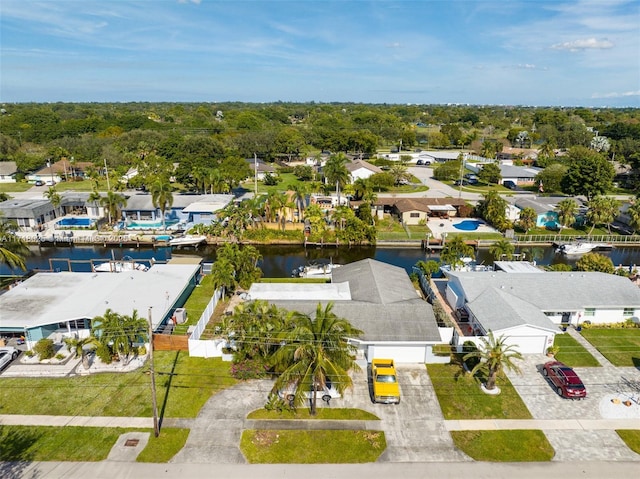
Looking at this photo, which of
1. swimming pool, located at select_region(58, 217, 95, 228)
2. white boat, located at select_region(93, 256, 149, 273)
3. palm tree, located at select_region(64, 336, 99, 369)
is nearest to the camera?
palm tree, located at select_region(64, 336, 99, 369)

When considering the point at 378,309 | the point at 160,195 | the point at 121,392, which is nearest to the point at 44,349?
the point at 121,392

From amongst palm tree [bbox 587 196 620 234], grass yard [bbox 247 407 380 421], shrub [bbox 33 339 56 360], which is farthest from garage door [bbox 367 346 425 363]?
palm tree [bbox 587 196 620 234]

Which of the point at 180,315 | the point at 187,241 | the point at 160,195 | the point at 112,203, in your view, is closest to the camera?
the point at 180,315

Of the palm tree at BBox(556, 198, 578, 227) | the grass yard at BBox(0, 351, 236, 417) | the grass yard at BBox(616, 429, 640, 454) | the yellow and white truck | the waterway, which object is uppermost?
the palm tree at BBox(556, 198, 578, 227)

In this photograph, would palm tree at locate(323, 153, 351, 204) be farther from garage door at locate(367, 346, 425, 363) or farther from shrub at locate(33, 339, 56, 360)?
shrub at locate(33, 339, 56, 360)

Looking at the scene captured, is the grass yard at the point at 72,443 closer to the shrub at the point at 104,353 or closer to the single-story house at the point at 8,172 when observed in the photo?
the shrub at the point at 104,353

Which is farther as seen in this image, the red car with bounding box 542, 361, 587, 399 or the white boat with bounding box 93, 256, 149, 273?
the white boat with bounding box 93, 256, 149, 273

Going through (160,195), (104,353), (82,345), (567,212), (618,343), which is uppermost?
(160,195)

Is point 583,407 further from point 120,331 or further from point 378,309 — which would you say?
point 120,331
